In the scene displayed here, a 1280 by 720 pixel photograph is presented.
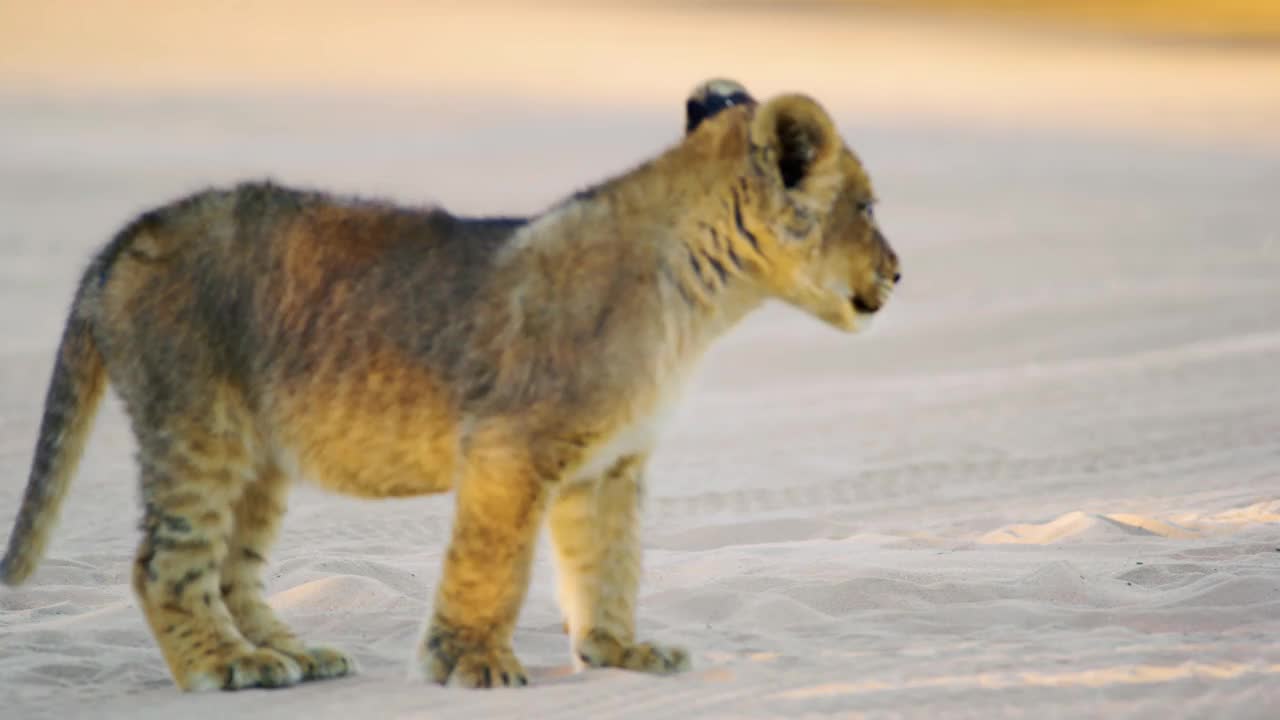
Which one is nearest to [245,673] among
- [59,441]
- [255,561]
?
[255,561]

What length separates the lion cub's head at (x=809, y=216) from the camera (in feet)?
21.3

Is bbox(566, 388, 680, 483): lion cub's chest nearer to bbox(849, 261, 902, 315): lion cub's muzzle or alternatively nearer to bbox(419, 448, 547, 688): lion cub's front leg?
bbox(419, 448, 547, 688): lion cub's front leg

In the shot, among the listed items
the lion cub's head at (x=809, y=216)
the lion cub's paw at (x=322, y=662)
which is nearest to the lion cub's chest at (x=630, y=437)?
the lion cub's head at (x=809, y=216)

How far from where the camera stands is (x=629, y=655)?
6879mm

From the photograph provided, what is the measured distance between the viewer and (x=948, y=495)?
1261cm

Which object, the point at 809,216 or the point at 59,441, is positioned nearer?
the point at 809,216

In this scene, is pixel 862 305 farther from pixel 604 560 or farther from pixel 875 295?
pixel 604 560

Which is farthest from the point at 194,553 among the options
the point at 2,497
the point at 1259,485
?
the point at 1259,485

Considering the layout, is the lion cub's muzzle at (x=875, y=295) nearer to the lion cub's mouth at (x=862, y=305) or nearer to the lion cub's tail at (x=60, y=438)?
the lion cub's mouth at (x=862, y=305)

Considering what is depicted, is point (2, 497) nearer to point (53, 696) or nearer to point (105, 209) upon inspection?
point (53, 696)

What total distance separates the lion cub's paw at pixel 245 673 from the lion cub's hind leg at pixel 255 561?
1.12 ft

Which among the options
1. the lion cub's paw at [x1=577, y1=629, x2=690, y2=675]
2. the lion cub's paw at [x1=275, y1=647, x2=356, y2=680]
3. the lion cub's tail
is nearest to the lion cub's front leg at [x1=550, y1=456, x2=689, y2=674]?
the lion cub's paw at [x1=577, y1=629, x2=690, y2=675]

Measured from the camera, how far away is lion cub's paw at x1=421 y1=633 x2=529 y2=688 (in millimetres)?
6406

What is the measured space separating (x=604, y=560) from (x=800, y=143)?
1.66 metres
